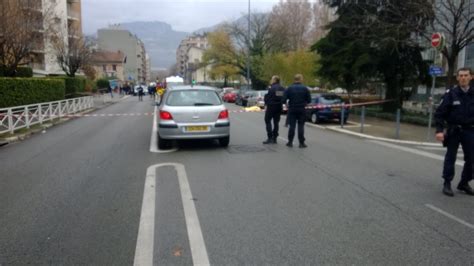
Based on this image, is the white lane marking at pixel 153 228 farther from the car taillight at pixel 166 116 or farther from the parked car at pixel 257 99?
the parked car at pixel 257 99

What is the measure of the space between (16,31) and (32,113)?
27.6 feet

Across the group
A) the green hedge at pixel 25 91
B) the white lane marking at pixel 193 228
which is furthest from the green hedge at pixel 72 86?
the white lane marking at pixel 193 228

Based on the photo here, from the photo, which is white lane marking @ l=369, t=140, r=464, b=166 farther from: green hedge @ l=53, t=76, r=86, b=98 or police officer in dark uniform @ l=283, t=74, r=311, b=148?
green hedge @ l=53, t=76, r=86, b=98

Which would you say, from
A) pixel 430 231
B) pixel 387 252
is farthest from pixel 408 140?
pixel 387 252

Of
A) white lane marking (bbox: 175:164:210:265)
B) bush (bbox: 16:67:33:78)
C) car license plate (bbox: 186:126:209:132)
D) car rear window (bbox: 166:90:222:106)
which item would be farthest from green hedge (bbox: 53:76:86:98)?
white lane marking (bbox: 175:164:210:265)

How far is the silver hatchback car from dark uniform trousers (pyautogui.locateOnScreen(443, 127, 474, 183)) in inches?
223

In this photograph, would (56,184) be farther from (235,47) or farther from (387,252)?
(235,47)

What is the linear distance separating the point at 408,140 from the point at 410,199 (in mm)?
7711

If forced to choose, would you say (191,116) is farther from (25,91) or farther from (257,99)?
(257,99)

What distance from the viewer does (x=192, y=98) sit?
10883 millimetres

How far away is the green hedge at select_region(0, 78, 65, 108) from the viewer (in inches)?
804

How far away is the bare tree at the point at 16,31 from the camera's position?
2288 cm

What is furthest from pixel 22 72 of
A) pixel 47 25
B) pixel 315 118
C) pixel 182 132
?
pixel 182 132

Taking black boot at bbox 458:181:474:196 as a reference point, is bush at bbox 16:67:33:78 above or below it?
above
